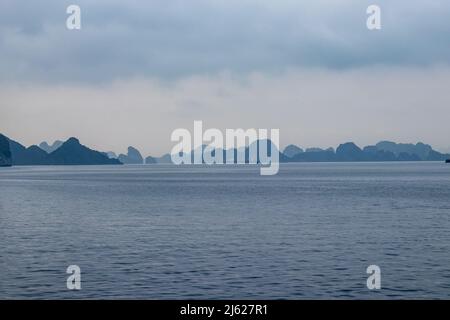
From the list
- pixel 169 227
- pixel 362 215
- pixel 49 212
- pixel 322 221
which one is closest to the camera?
pixel 169 227

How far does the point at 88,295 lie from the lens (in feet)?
118

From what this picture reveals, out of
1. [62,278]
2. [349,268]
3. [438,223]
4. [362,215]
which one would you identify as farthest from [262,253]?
[362,215]

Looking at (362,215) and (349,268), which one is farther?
(362,215)

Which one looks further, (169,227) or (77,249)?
(169,227)

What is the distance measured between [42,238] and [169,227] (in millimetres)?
17482

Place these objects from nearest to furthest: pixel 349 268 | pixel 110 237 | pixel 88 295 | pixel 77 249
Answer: pixel 88 295 → pixel 349 268 → pixel 77 249 → pixel 110 237

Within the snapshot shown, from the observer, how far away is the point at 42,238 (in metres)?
64.2

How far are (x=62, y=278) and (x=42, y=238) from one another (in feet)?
81.7
